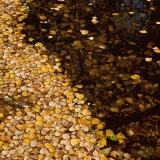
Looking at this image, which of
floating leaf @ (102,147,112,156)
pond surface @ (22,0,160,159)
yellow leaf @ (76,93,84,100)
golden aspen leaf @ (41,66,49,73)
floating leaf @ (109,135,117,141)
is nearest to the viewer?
floating leaf @ (102,147,112,156)

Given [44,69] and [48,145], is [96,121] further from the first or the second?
[44,69]

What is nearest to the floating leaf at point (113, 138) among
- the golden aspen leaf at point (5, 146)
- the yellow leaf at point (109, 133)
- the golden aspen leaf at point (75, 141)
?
the yellow leaf at point (109, 133)

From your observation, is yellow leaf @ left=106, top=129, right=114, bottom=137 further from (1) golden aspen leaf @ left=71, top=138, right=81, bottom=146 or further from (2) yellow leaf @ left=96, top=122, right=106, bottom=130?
(1) golden aspen leaf @ left=71, top=138, right=81, bottom=146

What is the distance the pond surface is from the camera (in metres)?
3.78

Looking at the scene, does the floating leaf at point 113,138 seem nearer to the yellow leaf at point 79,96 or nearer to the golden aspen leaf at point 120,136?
the golden aspen leaf at point 120,136

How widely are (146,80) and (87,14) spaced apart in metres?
2.35

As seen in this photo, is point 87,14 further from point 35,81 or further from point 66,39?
point 35,81

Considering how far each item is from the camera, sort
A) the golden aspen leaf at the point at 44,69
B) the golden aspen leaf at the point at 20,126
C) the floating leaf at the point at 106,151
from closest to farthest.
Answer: the floating leaf at the point at 106,151, the golden aspen leaf at the point at 20,126, the golden aspen leaf at the point at 44,69

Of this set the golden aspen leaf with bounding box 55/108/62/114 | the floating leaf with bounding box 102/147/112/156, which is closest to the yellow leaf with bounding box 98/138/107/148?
the floating leaf with bounding box 102/147/112/156

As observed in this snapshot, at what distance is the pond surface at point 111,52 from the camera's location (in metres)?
3.78

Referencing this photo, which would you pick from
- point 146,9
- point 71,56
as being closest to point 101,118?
point 71,56

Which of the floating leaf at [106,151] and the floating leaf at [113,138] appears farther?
the floating leaf at [113,138]

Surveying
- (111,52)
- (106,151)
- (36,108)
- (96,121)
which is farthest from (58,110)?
(111,52)

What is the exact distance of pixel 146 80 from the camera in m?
4.29
